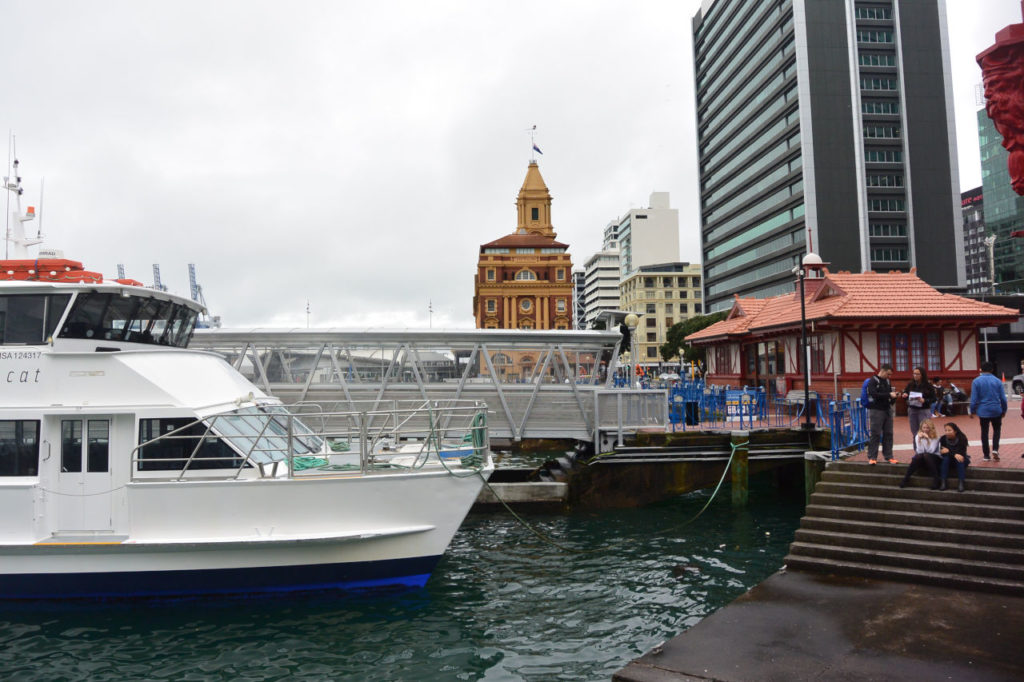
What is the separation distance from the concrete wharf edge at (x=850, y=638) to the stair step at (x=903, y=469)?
2.88 metres

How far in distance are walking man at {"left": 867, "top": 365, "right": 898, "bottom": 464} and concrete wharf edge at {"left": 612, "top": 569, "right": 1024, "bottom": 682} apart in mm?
3532

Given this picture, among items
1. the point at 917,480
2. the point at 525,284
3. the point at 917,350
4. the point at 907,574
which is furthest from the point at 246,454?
the point at 525,284

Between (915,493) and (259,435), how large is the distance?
10626 millimetres

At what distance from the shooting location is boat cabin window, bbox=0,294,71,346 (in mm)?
11578

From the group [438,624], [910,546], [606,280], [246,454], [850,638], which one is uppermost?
[606,280]

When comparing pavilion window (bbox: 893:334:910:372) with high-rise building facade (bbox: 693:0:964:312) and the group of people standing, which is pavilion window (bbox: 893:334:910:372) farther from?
high-rise building facade (bbox: 693:0:964:312)

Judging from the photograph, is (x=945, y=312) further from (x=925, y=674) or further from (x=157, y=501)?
(x=157, y=501)

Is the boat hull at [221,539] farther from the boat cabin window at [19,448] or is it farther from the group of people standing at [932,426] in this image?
the group of people standing at [932,426]

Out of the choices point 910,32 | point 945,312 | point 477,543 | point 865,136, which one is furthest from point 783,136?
point 477,543

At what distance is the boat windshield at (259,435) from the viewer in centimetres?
1093

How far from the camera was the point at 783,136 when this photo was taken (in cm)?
8294

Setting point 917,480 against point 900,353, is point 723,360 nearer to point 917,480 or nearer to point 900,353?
point 900,353

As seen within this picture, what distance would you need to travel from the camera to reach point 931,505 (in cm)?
1032

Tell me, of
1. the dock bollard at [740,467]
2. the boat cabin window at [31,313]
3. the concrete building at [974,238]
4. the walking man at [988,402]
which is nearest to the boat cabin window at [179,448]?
the boat cabin window at [31,313]
